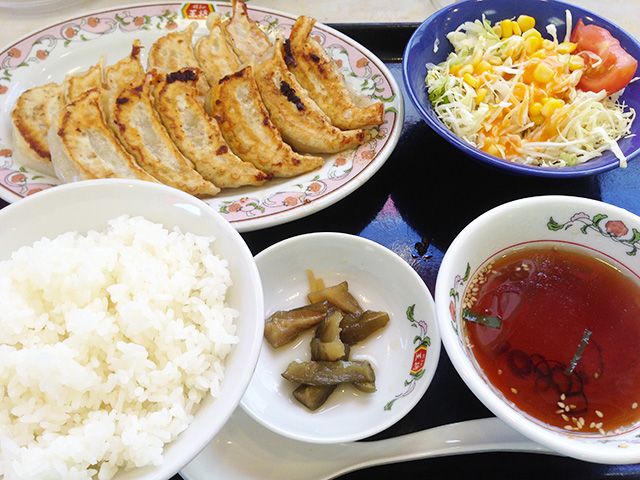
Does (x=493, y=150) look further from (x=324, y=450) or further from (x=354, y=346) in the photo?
(x=324, y=450)

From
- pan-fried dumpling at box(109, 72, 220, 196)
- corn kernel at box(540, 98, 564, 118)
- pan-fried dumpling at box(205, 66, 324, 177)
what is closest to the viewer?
pan-fried dumpling at box(109, 72, 220, 196)

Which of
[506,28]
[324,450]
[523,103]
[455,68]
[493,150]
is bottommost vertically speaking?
[324,450]

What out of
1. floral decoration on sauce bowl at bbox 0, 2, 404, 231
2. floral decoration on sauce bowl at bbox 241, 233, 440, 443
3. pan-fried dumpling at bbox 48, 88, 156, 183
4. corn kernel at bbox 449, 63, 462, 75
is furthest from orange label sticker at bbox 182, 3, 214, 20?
floral decoration on sauce bowl at bbox 241, 233, 440, 443

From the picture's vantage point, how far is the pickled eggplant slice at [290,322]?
1603 mm

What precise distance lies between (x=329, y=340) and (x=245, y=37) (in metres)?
1.71

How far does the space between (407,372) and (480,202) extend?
2.88 feet

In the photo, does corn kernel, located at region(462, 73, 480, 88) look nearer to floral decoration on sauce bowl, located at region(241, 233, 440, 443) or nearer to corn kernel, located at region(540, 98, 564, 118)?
corn kernel, located at region(540, 98, 564, 118)

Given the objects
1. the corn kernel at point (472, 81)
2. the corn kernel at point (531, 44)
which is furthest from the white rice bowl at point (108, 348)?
the corn kernel at point (531, 44)

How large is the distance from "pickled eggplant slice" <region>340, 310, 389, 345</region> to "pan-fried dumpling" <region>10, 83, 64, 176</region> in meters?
1.35

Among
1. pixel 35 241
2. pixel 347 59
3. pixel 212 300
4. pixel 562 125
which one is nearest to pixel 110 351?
pixel 212 300

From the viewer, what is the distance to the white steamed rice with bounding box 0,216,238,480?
1048 mm

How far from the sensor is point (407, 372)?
5.16 ft

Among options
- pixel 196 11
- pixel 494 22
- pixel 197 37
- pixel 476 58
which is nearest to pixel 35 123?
pixel 197 37

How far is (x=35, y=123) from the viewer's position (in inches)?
81.0
